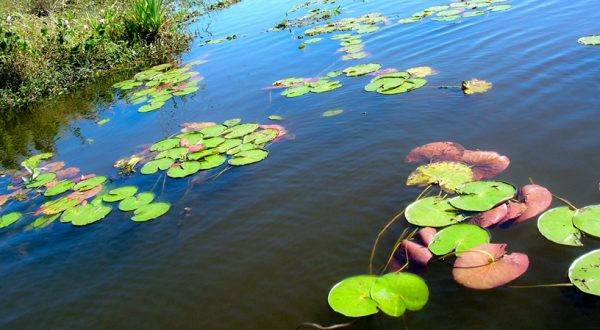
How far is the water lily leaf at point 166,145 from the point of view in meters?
4.55

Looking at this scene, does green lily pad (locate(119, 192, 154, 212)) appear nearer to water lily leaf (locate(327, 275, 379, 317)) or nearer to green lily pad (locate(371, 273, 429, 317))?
water lily leaf (locate(327, 275, 379, 317))

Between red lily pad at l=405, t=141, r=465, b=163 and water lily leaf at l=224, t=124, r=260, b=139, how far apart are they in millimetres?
1761

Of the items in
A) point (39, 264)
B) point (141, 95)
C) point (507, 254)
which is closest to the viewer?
point (507, 254)

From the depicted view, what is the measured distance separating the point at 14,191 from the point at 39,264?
64.4 inches

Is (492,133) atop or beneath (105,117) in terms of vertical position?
beneath

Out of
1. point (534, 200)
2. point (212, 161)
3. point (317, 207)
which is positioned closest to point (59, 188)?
point (212, 161)

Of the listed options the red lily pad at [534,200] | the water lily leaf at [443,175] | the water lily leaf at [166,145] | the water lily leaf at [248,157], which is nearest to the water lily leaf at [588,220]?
the red lily pad at [534,200]

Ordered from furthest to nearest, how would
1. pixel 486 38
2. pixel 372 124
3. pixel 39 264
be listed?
1. pixel 486 38
2. pixel 372 124
3. pixel 39 264

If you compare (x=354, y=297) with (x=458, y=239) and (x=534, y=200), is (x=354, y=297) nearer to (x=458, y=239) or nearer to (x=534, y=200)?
(x=458, y=239)

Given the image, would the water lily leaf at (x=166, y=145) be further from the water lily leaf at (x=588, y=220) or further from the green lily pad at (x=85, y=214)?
the water lily leaf at (x=588, y=220)

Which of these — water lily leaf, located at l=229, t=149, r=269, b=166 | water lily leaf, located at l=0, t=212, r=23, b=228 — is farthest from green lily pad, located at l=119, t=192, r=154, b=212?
water lily leaf, located at l=0, t=212, r=23, b=228

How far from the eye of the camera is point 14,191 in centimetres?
443

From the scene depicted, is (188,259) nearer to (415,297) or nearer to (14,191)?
(415,297)

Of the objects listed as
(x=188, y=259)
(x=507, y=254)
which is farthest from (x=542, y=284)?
(x=188, y=259)
